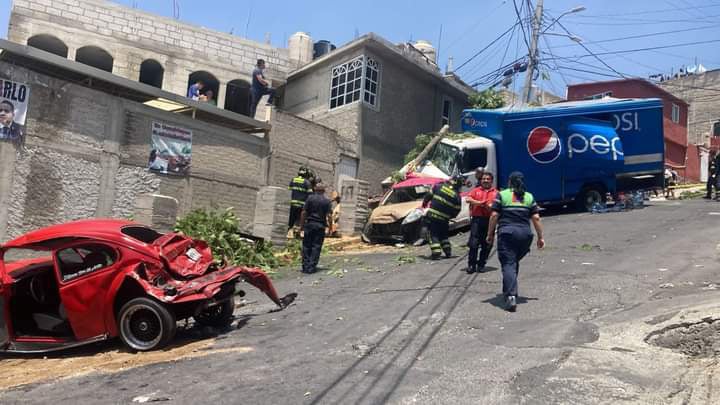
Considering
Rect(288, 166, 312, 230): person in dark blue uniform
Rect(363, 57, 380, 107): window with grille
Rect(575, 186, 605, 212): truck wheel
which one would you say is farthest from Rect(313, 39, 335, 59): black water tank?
Rect(575, 186, 605, 212): truck wheel

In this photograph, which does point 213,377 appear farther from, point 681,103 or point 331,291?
point 681,103

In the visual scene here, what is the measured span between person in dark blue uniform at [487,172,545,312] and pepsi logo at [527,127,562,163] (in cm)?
922

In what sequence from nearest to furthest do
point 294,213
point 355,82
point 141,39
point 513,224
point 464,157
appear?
point 513,224 → point 294,213 → point 464,157 → point 141,39 → point 355,82

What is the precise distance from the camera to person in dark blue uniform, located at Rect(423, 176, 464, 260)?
1062cm

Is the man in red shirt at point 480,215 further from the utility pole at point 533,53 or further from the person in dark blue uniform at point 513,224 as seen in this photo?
the utility pole at point 533,53

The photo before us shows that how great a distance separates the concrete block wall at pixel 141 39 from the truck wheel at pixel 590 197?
12548 millimetres

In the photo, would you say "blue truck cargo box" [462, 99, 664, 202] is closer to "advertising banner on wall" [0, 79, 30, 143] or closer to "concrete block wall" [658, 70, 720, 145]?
"advertising banner on wall" [0, 79, 30, 143]

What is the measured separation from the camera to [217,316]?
23.6 ft

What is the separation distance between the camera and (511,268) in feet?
23.6

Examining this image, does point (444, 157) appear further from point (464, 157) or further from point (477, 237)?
point (477, 237)

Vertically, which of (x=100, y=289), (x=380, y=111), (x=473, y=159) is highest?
(x=380, y=111)

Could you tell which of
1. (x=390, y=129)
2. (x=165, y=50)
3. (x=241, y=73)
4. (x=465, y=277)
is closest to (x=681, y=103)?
(x=390, y=129)

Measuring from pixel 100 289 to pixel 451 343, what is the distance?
375cm

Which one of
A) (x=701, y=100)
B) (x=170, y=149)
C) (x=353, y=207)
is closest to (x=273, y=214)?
(x=353, y=207)
